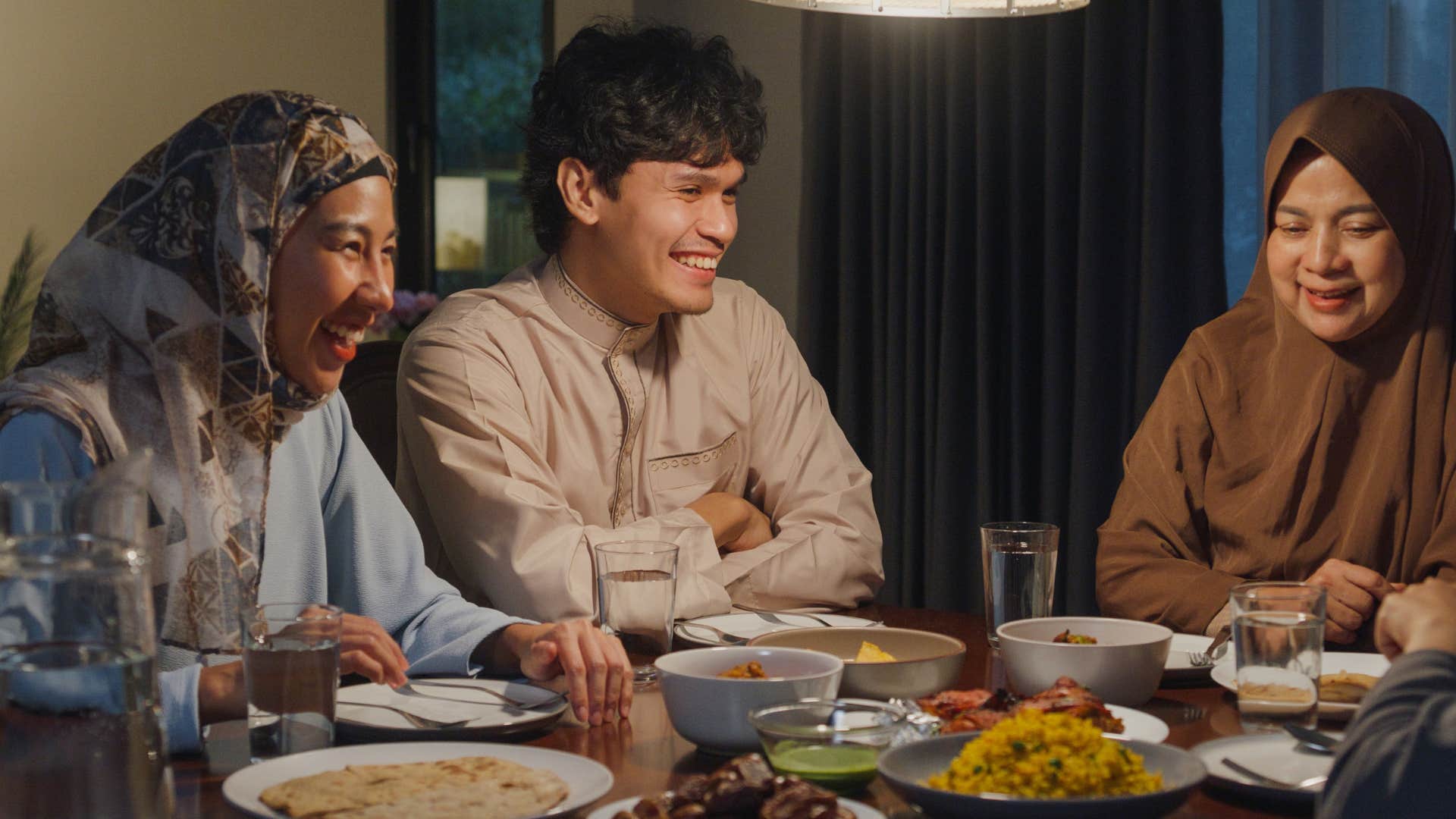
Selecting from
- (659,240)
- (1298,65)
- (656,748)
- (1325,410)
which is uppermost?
(1298,65)

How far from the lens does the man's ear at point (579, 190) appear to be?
2561mm

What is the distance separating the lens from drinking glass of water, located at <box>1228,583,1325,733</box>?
4.06 ft

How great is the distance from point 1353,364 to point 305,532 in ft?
5.23

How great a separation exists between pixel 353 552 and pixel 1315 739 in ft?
3.65

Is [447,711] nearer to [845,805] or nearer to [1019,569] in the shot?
[845,805]

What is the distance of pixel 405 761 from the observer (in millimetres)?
1178

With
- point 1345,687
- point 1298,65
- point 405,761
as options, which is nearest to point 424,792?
point 405,761

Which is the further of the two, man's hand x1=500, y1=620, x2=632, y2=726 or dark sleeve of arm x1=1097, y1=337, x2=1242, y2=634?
dark sleeve of arm x1=1097, y1=337, x2=1242, y2=634

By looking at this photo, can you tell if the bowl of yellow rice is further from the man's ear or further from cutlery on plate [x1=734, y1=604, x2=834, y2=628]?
the man's ear

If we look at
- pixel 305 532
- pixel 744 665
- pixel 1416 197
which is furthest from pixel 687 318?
pixel 744 665

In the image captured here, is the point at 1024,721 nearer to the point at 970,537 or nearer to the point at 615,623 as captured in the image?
the point at 615,623

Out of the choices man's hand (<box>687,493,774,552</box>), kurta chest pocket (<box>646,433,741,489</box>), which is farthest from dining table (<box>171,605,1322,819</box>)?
kurta chest pocket (<box>646,433,741,489</box>)

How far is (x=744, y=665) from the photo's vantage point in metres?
1.33

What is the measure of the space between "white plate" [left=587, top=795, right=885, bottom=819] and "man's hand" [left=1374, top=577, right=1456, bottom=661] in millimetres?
377
